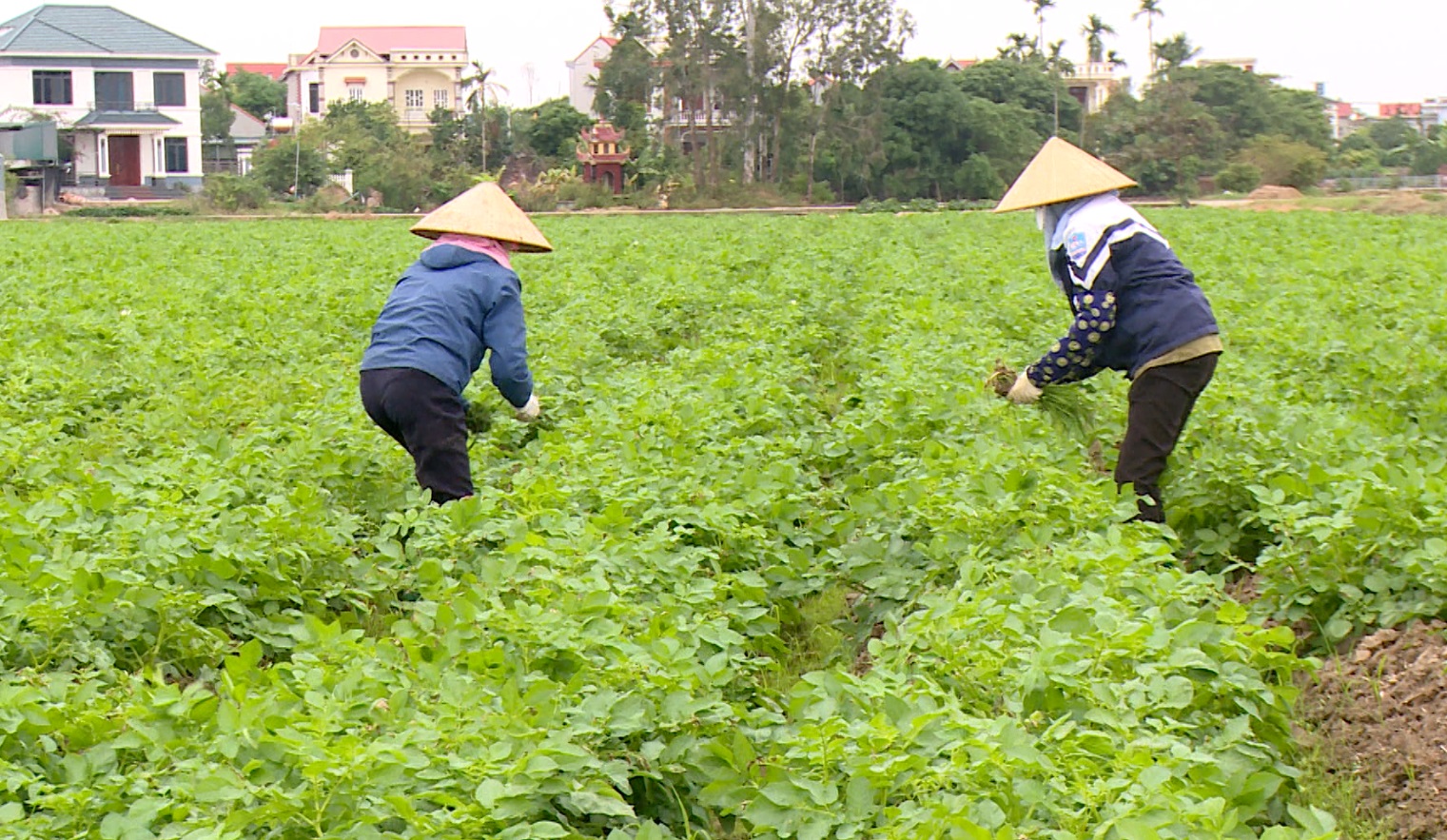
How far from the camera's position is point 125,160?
64938 mm

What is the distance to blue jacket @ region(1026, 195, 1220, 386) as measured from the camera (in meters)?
6.26

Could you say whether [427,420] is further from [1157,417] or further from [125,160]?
[125,160]

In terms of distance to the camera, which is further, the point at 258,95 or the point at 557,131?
the point at 258,95

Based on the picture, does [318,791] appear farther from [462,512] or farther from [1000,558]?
[1000,558]

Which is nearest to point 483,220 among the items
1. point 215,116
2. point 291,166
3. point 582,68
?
point 291,166

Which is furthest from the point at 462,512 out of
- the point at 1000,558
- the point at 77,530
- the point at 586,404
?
the point at 586,404

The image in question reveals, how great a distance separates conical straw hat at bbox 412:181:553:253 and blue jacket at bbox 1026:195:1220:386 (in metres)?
2.05

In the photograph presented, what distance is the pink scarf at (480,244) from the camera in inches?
253

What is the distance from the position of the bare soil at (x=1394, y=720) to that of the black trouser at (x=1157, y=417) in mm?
1296

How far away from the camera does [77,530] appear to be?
5.10m

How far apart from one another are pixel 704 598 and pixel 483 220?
2.31 metres

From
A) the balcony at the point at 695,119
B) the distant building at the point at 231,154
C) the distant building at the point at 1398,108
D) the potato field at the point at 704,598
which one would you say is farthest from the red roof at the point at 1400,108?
the potato field at the point at 704,598

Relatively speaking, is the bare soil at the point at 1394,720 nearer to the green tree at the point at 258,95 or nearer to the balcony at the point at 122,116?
the balcony at the point at 122,116

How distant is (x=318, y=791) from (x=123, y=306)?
12.4 m
